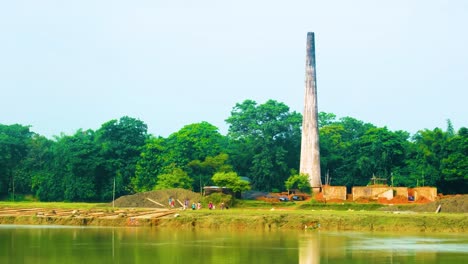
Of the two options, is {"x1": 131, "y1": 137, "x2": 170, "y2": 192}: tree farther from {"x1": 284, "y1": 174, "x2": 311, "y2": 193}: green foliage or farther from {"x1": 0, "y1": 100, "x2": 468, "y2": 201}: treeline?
{"x1": 284, "y1": 174, "x2": 311, "y2": 193}: green foliage

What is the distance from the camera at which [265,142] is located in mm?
91062

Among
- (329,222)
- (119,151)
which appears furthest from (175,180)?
(329,222)

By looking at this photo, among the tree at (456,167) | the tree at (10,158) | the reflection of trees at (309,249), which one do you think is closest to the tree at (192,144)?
the tree at (10,158)

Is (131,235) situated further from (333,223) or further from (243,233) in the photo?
(333,223)

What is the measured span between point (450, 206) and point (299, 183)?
75.5 ft

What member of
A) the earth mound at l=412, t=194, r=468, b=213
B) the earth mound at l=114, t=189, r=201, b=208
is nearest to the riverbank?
the earth mound at l=412, t=194, r=468, b=213

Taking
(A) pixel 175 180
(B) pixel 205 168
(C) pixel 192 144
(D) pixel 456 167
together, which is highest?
→ (C) pixel 192 144

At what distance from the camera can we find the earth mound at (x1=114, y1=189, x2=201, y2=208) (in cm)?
6950

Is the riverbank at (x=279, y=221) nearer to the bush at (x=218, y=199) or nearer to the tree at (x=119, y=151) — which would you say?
the bush at (x=218, y=199)

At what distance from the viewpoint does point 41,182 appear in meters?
85.6

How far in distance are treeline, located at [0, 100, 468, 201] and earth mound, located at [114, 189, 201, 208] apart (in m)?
6.19

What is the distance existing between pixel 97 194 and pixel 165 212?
27495 millimetres

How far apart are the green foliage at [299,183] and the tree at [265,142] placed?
5.24 m

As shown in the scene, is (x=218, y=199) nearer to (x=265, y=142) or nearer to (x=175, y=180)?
(x=175, y=180)
